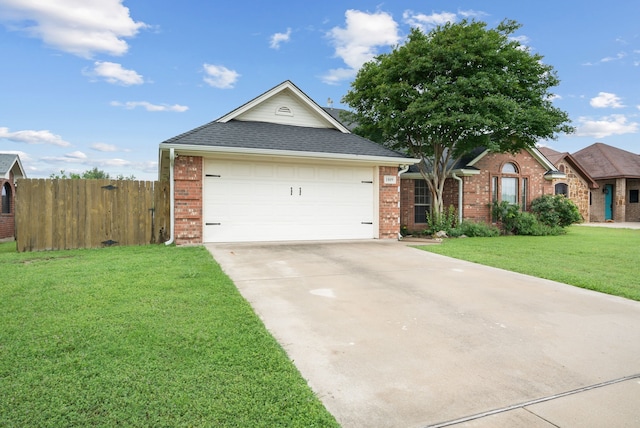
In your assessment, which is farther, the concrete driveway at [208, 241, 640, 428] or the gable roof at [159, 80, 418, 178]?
the gable roof at [159, 80, 418, 178]

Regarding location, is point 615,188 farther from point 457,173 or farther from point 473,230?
point 473,230

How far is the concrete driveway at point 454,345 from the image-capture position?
7.54 ft

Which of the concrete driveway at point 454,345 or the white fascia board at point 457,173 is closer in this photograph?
the concrete driveway at point 454,345

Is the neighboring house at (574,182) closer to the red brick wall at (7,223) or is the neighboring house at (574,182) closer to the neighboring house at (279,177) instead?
the neighboring house at (279,177)

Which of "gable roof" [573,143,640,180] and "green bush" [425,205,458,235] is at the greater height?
"gable roof" [573,143,640,180]

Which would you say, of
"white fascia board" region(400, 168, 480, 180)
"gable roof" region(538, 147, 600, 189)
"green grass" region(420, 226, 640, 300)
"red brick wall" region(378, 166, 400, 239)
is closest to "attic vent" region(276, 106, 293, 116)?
"red brick wall" region(378, 166, 400, 239)

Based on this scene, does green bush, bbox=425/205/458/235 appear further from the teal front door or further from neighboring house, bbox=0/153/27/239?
neighboring house, bbox=0/153/27/239

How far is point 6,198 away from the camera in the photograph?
1708 centimetres

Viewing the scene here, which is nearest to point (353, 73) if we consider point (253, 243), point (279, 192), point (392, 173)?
point (392, 173)

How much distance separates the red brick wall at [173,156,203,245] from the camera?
30.2 feet

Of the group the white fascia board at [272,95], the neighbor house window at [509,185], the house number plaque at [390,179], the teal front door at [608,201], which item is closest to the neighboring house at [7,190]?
the white fascia board at [272,95]

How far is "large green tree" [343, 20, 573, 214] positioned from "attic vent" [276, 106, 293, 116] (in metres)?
3.42

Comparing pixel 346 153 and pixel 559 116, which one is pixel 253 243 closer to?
pixel 346 153

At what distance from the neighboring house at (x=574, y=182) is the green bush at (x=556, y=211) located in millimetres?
7576
